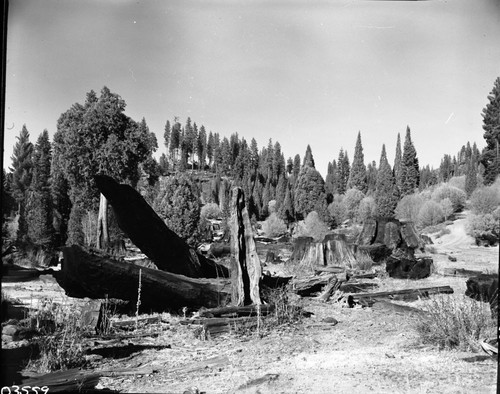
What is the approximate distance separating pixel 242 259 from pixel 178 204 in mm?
6028

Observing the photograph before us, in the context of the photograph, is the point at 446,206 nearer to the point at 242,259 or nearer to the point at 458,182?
the point at 458,182

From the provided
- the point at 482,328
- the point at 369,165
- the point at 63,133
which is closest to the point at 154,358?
the point at 482,328

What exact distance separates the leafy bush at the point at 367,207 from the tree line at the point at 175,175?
5 centimetres

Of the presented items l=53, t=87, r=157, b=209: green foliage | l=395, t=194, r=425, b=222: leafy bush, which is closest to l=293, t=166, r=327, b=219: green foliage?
l=395, t=194, r=425, b=222: leafy bush

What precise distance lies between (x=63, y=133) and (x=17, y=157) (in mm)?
1355

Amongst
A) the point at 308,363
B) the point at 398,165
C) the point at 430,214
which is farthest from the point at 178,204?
the point at 430,214

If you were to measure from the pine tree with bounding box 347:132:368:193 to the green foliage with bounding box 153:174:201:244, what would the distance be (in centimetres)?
905

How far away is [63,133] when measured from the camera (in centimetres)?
800

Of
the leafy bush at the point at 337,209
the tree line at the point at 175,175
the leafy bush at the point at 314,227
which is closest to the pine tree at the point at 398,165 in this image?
the tree line at the point at 175,175

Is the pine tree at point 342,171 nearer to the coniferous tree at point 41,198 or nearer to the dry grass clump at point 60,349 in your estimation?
the coniferous tree at point 41,198

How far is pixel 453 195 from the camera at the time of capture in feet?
67.8

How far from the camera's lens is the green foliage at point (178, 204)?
12.3 metres

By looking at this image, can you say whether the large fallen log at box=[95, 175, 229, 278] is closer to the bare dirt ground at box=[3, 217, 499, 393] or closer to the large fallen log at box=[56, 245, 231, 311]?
the large fallen log at box=[56, 245, 231, 311]

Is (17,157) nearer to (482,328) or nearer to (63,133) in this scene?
(63,133)
